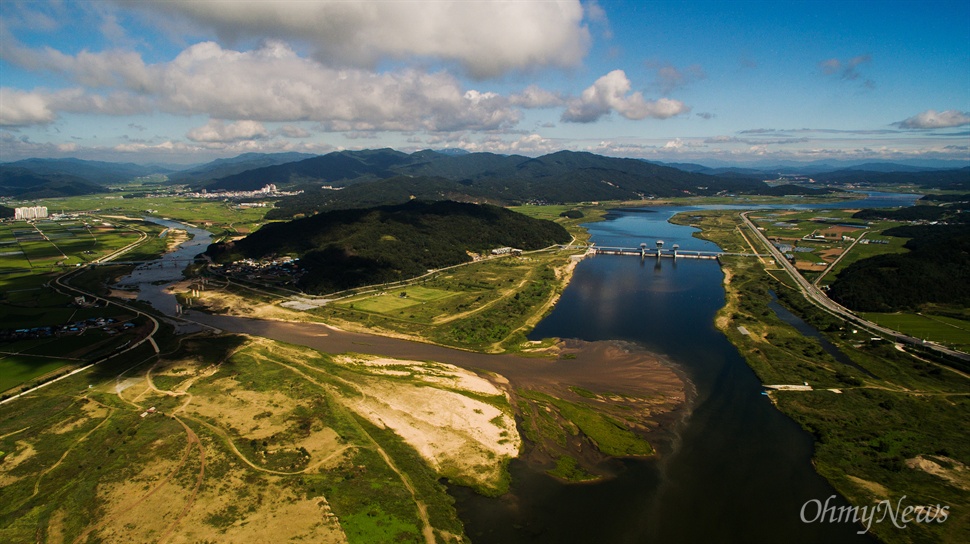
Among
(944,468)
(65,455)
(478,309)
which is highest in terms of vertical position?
(478,309)

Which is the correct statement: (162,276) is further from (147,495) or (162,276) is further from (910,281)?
(910,281)

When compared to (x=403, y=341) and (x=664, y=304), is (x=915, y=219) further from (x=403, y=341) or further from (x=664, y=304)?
(x=403, y=341)

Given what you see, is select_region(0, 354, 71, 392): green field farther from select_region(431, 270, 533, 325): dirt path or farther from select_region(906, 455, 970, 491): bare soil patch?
select_region(906, 455, 970, 491): bare soil patch

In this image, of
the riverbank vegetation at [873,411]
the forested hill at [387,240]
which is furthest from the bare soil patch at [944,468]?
the forested hill at [387,240]

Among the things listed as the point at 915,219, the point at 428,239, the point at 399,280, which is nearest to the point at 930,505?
the point at 399,280

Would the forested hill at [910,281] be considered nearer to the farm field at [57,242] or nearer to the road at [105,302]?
the road at [105,302]

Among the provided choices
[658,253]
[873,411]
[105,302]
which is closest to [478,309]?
[873,411]

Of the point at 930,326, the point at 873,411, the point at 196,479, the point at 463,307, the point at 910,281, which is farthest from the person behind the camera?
the point at 463,307
